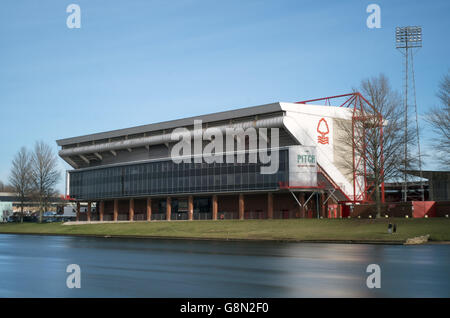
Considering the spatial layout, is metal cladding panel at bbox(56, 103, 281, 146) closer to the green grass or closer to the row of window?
the row of window

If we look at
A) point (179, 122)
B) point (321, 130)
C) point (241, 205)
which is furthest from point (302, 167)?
point (179, 122)

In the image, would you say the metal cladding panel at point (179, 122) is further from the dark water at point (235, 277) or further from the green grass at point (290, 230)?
the dark water at point (235, 277)

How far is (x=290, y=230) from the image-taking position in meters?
58.5

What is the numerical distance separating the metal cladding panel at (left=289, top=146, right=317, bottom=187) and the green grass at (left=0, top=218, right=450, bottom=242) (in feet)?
A: 30.3

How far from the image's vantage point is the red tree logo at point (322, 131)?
78338 mm

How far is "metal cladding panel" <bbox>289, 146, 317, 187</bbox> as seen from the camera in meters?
74.2

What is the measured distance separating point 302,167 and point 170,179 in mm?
25725

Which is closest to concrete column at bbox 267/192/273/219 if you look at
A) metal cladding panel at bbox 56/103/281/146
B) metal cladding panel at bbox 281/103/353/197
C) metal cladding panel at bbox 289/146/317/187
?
metal cladding panel at bbox 289/146/317/187

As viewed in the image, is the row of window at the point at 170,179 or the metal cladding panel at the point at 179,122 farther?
the metal cladding panel at the point at 179,122

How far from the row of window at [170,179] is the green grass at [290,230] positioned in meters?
8.85

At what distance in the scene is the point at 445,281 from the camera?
62.1ft

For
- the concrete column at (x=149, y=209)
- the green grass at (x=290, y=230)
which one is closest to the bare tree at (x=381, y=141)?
the green grass at (x=290, y=230)

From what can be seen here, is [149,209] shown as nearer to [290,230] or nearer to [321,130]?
Answer: [321,130]
